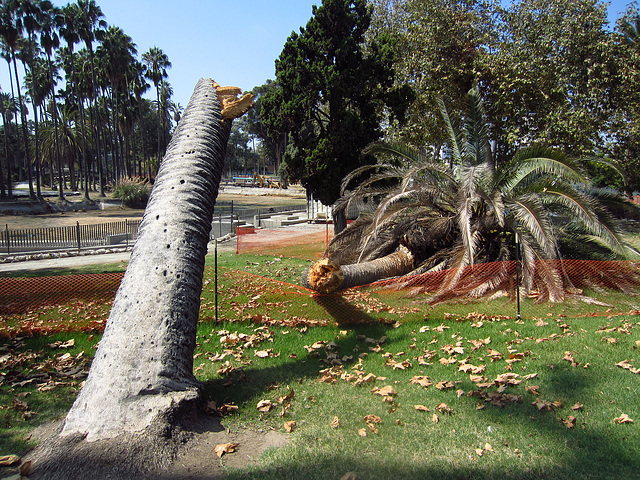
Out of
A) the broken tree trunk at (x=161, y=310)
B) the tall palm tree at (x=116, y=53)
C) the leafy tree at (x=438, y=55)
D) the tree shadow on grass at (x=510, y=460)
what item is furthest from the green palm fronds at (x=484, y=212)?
the tall palm tree at (x=116, y=53)

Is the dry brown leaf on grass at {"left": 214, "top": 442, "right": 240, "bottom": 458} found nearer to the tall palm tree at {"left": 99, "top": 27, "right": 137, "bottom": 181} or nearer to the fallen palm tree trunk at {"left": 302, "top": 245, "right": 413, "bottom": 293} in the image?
the fallen palm tree trunk at {"left": 302, "top": 245, "right": 413, "bottom": 293}

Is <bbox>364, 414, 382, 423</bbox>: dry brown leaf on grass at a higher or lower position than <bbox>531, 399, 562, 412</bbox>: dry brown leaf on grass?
lower

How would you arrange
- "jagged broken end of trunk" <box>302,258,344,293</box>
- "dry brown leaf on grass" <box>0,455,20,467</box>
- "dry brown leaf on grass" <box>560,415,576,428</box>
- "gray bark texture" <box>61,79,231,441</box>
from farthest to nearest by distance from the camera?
"jagged broken end of trunk" <box>302,258,344,293</box> < "dry brown leaf on grass" <box>560,415,576,428</box> < "gray bark texture" <box>61,79,231,441</box> < "dry brown leaf on grass" <box>0,455,20,467</box>

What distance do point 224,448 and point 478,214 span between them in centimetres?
765

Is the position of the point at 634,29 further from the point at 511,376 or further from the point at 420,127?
the point at 511,376

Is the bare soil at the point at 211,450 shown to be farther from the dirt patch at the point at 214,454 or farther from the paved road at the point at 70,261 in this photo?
the paved road at the point at 70,261

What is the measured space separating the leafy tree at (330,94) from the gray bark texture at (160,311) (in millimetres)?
10125

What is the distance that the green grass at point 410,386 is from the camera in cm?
339

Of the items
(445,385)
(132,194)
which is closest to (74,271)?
(445,385)

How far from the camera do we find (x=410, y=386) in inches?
187

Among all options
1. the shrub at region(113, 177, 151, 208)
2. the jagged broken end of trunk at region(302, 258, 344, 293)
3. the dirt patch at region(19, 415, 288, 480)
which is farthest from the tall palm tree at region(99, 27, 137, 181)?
the dirt patch at region(19, 415, 288, 480)

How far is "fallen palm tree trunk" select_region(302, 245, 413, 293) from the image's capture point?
728 centimetres

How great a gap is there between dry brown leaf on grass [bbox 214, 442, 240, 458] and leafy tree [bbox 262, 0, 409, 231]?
1167 cm

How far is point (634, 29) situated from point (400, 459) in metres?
28.5
